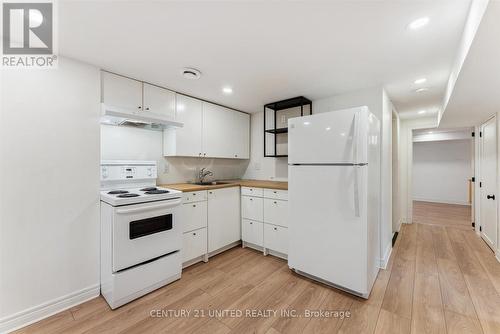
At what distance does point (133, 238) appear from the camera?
1899mm

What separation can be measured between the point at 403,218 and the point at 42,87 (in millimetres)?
6062

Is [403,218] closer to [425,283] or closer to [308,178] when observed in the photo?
[425,283]

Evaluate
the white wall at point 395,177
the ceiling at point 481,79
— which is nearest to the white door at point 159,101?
the ceiling at point 481,79

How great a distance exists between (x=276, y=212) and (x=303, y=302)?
3.51 ft

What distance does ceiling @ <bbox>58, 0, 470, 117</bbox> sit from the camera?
4.25 ft

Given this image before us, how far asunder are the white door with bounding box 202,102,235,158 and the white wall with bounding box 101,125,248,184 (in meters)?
0.31

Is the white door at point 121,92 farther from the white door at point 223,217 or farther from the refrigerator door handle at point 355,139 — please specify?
the refrigerator door handle at point 355,139

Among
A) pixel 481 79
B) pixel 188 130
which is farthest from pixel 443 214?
pixel 188 130

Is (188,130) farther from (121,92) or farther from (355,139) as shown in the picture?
(355,139)

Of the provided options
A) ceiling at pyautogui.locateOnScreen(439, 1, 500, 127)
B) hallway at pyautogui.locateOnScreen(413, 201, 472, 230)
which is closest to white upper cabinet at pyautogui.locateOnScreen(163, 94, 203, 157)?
ceiling at pyautogui.locateOnScreen(439, 1, 500, 127)

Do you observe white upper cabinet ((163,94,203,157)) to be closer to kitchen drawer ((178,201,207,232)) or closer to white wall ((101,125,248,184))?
white wall ((101,125,248,184))

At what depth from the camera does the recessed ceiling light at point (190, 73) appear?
83.4 inches

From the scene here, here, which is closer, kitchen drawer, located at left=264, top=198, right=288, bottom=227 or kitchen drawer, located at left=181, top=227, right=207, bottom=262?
kitchen drawer, located at left=181, top=227, right=207, bottom=262

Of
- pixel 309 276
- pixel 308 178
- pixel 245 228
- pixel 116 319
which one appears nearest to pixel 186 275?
pixel 116 319
